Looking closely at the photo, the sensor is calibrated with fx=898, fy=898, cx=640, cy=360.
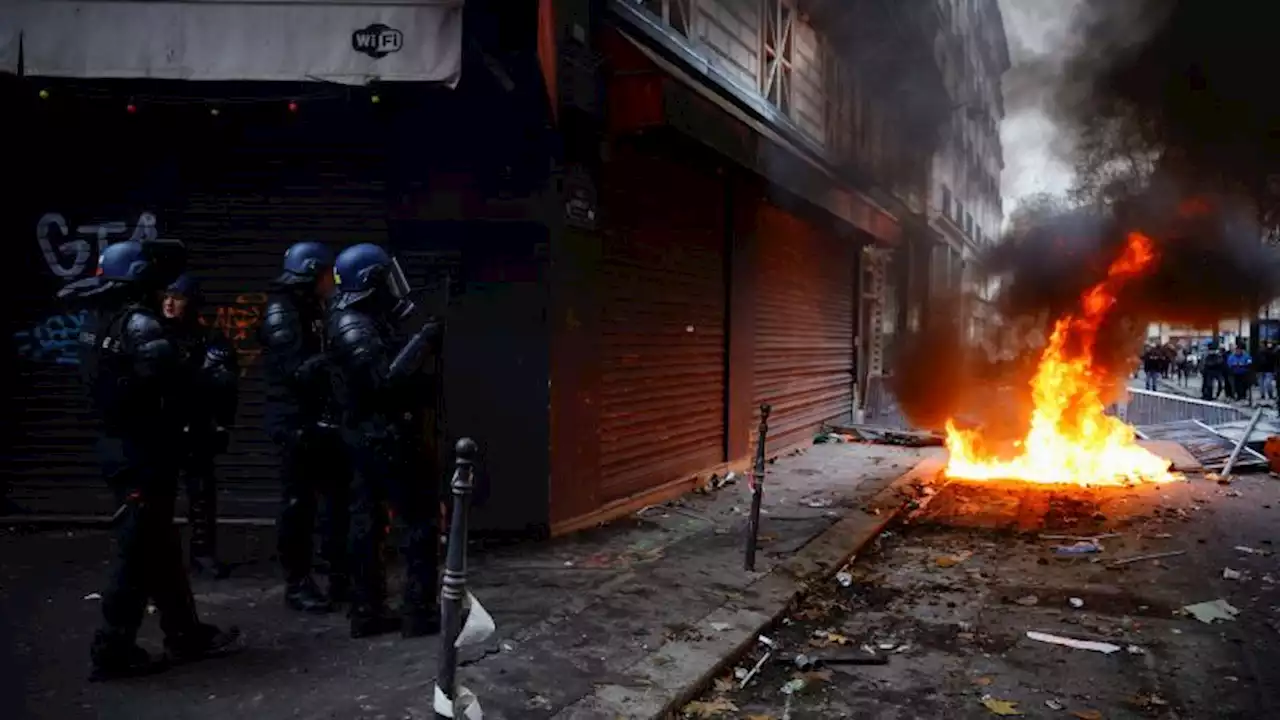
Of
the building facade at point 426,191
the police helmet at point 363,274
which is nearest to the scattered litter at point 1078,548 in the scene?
the building facade at point 426,191

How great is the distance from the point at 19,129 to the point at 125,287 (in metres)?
4.07

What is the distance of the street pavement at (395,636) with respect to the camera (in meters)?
4.09

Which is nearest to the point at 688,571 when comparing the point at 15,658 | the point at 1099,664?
the point at 1099,664

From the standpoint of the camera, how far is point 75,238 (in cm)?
742

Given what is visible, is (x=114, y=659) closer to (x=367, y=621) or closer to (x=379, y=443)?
(x=367, y=621)

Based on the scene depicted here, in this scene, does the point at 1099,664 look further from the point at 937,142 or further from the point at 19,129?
the point at 937,142

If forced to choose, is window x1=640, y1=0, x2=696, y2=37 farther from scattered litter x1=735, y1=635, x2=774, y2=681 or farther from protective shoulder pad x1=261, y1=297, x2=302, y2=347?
scattered litter x1=735, y1=635, x2=774, y2=681

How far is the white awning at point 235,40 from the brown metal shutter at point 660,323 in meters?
2.12

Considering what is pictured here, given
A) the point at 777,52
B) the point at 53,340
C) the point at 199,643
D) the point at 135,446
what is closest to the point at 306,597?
the point at 199,643

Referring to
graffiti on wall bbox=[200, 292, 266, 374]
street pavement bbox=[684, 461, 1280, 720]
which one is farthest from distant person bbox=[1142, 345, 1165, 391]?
graffiti on wall bbox=[200, 292, 266, 374]

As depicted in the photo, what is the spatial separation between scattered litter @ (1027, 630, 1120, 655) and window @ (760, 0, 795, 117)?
8.85 metres

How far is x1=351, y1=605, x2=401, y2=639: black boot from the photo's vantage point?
4.94 m

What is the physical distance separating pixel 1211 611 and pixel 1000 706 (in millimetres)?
2587

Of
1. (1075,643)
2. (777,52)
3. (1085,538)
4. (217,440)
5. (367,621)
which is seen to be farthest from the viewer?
(777,52)
